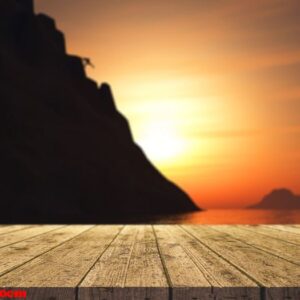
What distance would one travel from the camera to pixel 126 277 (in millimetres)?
2621

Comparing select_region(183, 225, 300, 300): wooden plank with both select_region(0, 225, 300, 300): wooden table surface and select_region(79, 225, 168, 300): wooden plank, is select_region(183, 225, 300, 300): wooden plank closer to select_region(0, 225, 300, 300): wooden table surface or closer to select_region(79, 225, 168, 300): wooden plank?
select_region(0, 225, 300, 300): wooden table surface

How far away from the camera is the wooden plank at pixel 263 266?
237 cm

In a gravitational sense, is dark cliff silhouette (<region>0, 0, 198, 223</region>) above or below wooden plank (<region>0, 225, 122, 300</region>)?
above

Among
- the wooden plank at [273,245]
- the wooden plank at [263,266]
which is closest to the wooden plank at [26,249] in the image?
the wooden plank at [263,266]

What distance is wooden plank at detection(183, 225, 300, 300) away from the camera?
2369 millimetres

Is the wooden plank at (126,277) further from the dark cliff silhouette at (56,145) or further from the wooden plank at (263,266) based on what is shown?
the dark cliff silhouette at (56,145)

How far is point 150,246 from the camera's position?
164 inches

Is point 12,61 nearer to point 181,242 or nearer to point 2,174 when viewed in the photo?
point 2,174

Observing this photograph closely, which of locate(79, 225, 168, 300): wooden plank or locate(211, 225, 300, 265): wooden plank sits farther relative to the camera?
locate(211, 225, 300, 265): wooden plank

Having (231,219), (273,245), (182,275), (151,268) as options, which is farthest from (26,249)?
(231,219)

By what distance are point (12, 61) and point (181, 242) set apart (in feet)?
276

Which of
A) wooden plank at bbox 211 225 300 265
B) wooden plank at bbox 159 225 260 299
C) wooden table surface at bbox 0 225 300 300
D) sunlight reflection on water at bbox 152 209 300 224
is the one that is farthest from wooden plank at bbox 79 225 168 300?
sunlight reflection on water at bbox 152 209 300 224

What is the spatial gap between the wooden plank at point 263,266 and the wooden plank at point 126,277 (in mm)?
458

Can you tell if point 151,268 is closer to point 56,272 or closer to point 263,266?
point 56,272
